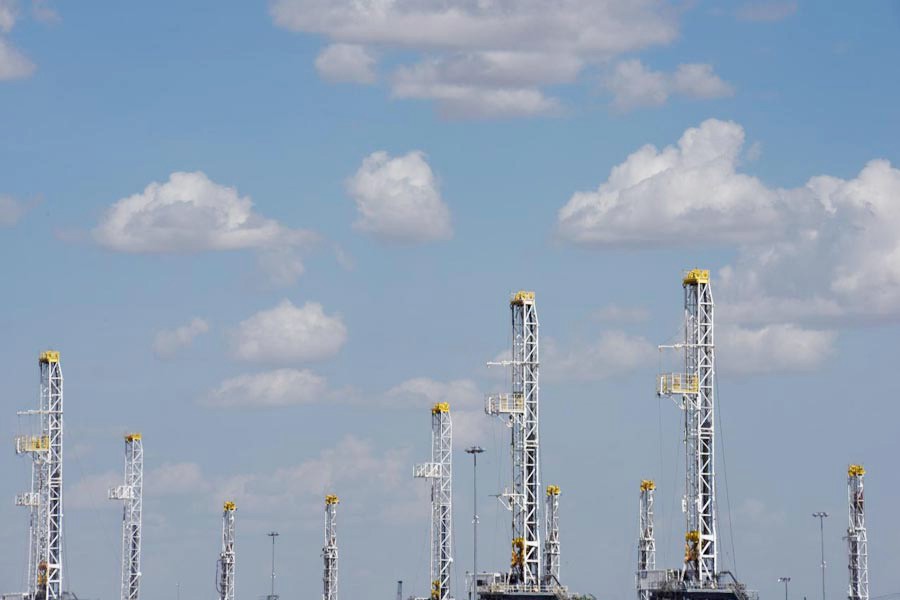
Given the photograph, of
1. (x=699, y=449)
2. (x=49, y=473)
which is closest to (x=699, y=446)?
(x=699, y=449)

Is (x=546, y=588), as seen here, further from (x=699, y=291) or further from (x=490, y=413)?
(x=699, y=291)

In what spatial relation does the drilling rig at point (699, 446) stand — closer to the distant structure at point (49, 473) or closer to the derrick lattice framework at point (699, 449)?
the derrick lattice framework at point (699, 449)

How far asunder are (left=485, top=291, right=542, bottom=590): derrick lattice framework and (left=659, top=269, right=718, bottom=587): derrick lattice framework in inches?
595

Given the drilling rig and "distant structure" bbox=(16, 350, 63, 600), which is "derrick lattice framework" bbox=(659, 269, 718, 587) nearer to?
the drilling rig

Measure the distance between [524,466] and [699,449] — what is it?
1817cm

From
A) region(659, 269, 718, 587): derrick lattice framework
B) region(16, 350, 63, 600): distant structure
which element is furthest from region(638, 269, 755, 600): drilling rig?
→ region(16, 350, 63, 600): distant structure

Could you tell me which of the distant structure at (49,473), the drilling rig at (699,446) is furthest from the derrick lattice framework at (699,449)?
the distant structure at (49,473)

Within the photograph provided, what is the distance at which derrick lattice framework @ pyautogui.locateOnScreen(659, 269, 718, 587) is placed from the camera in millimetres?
162125

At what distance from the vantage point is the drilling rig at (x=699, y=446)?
531 ft

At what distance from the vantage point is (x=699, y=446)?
531 ft

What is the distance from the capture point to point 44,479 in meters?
197

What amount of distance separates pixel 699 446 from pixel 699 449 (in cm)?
24

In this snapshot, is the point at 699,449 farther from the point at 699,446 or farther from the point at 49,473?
the point at 49,473

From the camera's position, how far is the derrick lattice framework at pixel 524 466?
174000 millimetres
